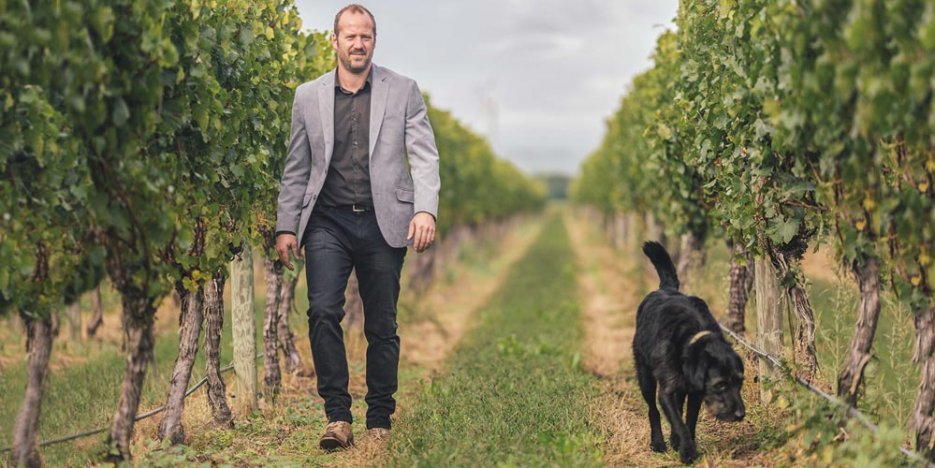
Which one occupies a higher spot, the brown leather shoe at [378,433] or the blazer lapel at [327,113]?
the blazer lapel at [327,113]

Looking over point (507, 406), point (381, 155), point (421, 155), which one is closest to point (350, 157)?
point (381, 155)

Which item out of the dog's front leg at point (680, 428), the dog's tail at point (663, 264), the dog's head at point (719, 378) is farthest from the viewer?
the dog's tail at point (663, 264)

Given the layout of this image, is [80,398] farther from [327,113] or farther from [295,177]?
[327,113]

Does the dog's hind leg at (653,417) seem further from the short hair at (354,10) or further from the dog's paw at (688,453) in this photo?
the short hair at (354,10)

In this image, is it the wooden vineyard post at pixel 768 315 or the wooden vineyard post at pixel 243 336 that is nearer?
the wooden vineyard post at pixel 768 315

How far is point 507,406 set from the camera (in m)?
6.46

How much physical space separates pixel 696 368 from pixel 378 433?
2050mm

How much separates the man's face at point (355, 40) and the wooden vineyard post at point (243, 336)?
6.88 feet

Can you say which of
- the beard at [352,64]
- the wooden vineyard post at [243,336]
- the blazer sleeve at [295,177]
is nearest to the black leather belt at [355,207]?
the blazer sleeve at [295,177]

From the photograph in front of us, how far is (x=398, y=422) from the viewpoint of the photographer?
6180 mm

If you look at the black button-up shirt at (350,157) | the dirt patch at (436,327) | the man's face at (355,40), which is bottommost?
the dirt patch at (436,327)

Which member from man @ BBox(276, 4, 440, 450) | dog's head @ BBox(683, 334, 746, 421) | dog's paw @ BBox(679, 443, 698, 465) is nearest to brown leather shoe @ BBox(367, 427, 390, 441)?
man @ BBox(276, 4, 440, 450)

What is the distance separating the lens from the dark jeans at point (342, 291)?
225 inches

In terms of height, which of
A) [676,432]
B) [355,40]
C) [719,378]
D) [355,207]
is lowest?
[676,432]
